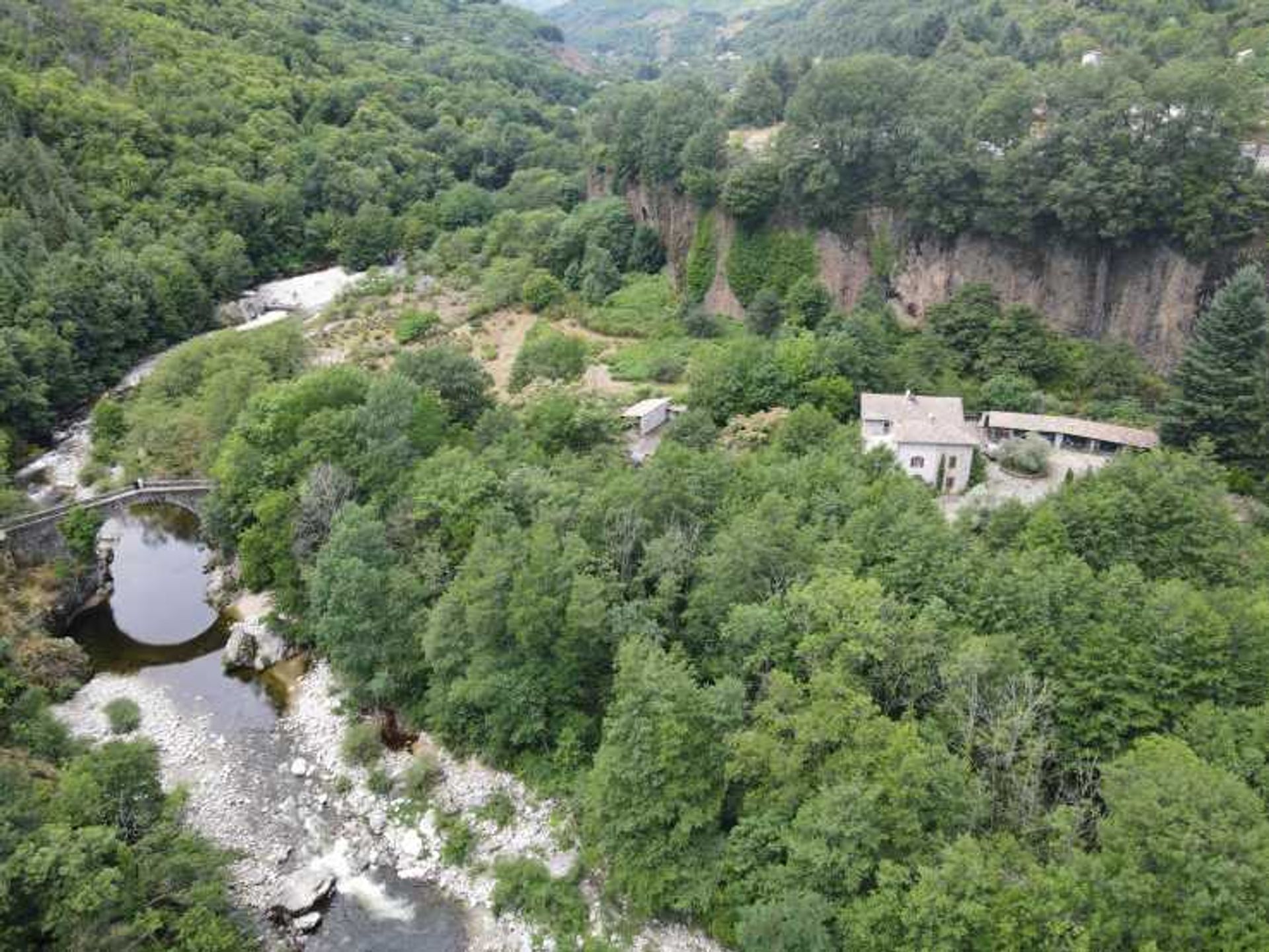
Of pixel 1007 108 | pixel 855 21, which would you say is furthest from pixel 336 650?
pixel 855 21

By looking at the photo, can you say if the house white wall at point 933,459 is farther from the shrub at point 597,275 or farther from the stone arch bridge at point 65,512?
the shrub at point 597,275

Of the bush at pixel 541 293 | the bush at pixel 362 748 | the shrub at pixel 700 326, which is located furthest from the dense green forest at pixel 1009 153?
the bush at pixel 362 748

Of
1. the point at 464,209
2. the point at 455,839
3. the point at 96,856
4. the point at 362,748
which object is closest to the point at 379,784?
the point at 362,748

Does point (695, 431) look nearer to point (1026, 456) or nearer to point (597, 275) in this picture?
point (1026, 456)

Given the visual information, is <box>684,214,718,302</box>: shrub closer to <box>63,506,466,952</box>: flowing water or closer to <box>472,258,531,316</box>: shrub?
<box>472,258,531,316</box>: shrub

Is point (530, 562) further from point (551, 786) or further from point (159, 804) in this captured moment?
point (159, 804)

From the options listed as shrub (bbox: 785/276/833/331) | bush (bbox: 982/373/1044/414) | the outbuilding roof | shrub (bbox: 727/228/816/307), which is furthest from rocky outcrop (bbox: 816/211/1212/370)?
the outbuilding roof
